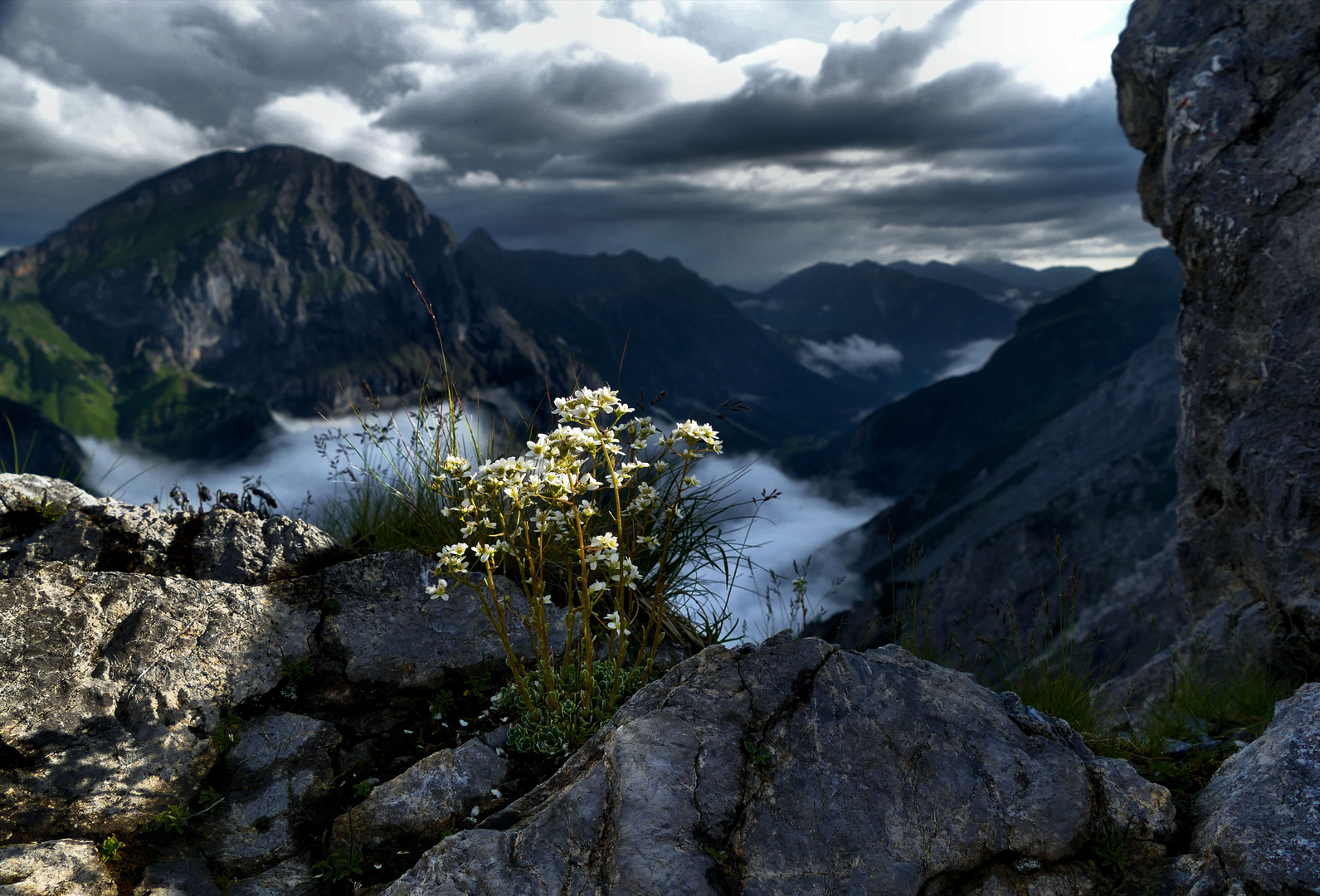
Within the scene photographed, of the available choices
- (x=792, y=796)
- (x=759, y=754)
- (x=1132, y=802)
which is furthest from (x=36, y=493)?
(x=1132, y=802)

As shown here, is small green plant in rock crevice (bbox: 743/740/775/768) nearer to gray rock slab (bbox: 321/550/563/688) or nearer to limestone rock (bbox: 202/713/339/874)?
gray rock slab (bbox: 321/550/563/688)

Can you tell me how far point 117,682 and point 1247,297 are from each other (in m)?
12.1

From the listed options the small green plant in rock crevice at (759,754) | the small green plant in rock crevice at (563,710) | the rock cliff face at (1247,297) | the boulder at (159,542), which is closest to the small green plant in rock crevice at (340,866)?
the small green plant in rock crevice at (563,710)

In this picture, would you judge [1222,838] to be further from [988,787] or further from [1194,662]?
[1194,662]

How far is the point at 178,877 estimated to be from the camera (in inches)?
157

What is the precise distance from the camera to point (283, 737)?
5.02m

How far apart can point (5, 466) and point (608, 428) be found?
7.26 meters

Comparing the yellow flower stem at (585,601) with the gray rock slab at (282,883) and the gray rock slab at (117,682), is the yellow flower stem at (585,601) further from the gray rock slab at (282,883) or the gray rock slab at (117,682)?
the gray rock slab at (117,682)

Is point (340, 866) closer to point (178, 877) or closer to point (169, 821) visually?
point (178, 877)

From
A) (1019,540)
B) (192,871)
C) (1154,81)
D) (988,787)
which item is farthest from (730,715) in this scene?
(1019,540)

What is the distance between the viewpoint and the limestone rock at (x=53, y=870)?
11.9 ft

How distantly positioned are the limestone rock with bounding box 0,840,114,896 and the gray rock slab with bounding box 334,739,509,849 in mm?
1215

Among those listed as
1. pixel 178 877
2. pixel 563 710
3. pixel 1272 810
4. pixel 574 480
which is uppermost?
pixel 574 480

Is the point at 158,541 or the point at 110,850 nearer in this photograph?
the point at 110,850
